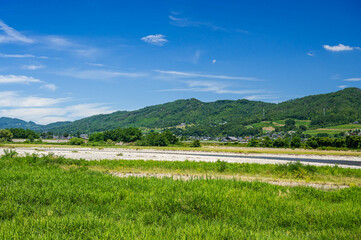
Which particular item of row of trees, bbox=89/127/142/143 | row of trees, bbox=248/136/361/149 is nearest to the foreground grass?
row of trees, bbox=248/136/361/149

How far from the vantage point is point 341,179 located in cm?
2248

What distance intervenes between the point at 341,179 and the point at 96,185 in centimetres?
2029

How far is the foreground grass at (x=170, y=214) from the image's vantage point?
21.0ft

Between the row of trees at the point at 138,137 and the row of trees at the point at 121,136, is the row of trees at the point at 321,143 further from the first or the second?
the row of trees at the point at 121,136

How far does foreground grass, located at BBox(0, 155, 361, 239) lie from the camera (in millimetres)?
6387

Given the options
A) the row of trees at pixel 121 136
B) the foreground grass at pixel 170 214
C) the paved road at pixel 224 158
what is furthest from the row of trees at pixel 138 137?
the foreground grass at pixel 170 214

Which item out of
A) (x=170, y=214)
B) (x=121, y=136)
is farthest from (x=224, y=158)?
(x=121, y=136)

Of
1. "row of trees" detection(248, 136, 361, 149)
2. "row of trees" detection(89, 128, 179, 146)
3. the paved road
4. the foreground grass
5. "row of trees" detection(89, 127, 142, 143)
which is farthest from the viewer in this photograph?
"row of trees" detection(89, 127, 142, 143)

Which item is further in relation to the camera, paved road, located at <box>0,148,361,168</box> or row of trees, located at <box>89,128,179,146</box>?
row of trees, located at <box>89,128,179,146</box>

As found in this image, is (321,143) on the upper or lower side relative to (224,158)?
upper

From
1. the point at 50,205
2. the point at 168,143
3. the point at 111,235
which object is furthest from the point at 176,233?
the point at 168,143

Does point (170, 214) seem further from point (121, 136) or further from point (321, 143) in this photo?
point (121, 136)

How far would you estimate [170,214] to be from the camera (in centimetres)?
855

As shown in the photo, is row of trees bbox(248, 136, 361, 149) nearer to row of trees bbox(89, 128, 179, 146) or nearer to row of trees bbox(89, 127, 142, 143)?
row of trees bbox(89, 128, 179, 146)
